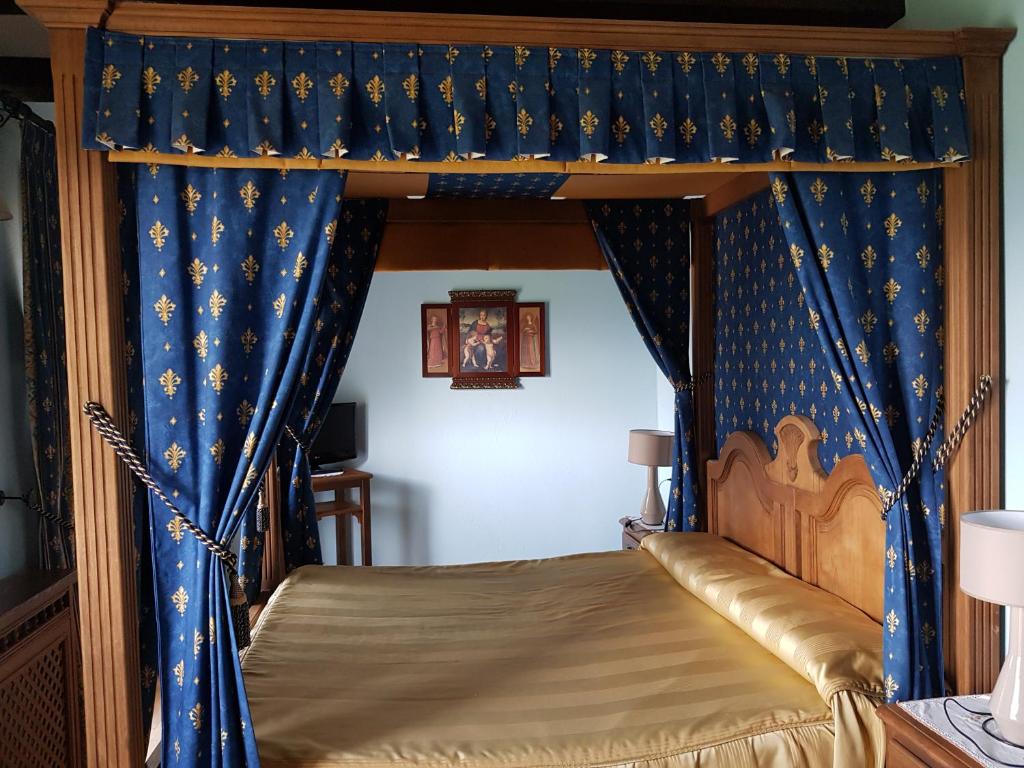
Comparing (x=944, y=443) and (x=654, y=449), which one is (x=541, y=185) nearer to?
(x=654, y=449)

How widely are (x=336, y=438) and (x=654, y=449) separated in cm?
238

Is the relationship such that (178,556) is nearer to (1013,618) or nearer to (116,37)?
(116,37)

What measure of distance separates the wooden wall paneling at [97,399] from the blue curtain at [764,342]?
7.69 ft

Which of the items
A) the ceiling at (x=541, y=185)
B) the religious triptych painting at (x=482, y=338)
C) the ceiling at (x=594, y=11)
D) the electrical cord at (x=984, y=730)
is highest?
the ceiling at (x=594, y=11)

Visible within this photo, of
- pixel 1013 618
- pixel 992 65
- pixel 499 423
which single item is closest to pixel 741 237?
pixel 992 65

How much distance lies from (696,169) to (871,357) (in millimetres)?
815

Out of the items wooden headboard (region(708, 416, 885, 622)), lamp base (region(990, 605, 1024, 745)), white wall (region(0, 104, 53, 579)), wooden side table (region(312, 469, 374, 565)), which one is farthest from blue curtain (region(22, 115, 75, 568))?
lamp base (region(990, 605, 1024, 745))

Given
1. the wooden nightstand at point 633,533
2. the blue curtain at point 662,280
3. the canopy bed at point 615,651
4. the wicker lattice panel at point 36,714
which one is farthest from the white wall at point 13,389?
the wooden nightstand at point 633,533

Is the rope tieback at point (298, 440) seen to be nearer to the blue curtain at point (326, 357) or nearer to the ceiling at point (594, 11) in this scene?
the blue curtain at point (326, 357)

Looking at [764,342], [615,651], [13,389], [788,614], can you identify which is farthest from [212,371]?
[764,342]

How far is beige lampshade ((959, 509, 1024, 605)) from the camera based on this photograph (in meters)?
1.93

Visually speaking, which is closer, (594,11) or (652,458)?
(594,11)

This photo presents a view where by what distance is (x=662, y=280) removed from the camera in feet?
14.2

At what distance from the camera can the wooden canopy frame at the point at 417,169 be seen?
2078 millimetres
